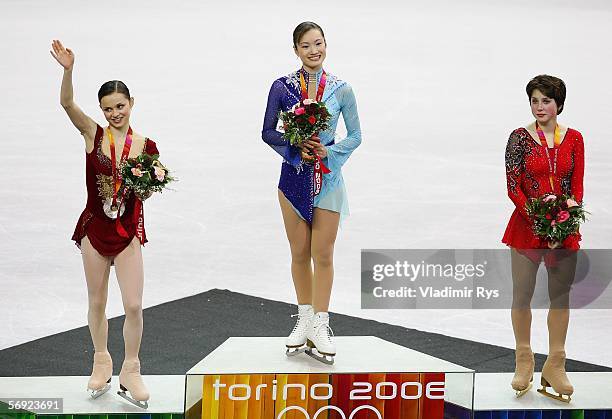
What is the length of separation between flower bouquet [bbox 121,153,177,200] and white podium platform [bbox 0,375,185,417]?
4.02ft

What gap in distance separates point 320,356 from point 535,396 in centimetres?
131

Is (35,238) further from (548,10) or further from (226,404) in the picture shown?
(548,10)

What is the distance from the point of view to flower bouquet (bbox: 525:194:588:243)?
708 cm

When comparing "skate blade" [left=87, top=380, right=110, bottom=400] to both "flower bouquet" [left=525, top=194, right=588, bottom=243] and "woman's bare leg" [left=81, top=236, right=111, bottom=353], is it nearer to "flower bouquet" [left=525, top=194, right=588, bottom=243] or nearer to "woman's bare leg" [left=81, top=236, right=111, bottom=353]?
"woman's bare leg" [left=81, top=236, right=111, bottom=353]

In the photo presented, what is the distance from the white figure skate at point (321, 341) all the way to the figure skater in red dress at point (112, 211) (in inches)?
39.5

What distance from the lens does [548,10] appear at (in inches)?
674

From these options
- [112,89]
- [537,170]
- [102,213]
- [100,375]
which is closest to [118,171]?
[102,213]

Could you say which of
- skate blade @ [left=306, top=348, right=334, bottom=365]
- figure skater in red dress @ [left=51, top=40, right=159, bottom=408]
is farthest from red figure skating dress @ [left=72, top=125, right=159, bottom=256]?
skate blade @ [left=306, top=348, right=334, bottom=365]

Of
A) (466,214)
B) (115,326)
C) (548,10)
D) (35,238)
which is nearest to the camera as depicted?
(115,326)

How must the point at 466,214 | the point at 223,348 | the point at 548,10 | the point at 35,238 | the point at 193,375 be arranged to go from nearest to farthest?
1. the point at 193,375
2. the point at 223,348
3. the point at 35,238
4. the point at 466,214
5. the point at 548,10

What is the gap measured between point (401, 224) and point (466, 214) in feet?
2.32

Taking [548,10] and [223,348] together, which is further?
[548,10]

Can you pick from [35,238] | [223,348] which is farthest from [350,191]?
[223,348]

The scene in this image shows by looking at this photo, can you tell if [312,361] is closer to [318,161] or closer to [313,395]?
[313,395]
